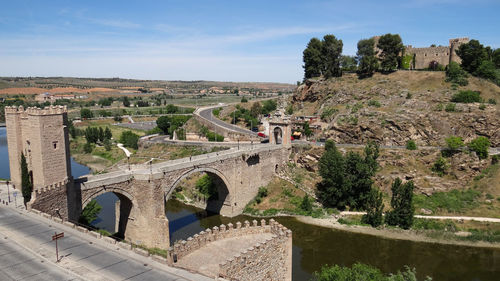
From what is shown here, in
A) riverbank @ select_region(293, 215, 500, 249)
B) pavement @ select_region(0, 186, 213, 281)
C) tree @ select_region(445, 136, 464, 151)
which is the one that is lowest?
riverbank @ select_region(293, 215, 500, 249)

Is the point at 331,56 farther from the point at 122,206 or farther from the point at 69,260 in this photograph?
the point at 69,260

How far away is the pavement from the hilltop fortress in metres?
58.9

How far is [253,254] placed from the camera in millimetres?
15984

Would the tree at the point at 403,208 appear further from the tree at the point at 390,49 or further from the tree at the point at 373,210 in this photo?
the tree at the point at 390,49

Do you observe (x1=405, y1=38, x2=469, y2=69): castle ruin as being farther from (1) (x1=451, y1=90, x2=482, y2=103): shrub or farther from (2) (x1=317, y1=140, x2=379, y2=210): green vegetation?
(2) (x1=317, y1=140, x2=379, y2=210): green vegetation

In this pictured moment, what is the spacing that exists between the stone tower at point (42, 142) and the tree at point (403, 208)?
27250 mm

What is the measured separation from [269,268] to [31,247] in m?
10.6

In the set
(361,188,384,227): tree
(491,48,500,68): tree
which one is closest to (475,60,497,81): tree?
(491,48,500,68): tree

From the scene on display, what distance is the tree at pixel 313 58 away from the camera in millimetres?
63094

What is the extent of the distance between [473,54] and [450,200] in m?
28.1

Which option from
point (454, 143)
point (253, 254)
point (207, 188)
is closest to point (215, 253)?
point (253, 254)

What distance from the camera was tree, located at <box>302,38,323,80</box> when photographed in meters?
63.1

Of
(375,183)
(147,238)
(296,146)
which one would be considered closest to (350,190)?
(375,183)

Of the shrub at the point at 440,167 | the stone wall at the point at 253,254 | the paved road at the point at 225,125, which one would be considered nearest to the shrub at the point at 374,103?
the shrub at the point at 440,167
